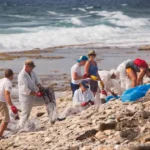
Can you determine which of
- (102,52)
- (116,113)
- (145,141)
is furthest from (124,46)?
(145,141)

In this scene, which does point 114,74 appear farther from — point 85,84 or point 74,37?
point 74,37

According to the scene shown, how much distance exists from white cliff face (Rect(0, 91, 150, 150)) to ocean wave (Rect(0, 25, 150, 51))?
2226cm

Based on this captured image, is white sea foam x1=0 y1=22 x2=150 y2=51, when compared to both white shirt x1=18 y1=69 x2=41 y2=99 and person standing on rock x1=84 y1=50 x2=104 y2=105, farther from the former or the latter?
white shirt x1=18 y1=69 x2=41 y2=99

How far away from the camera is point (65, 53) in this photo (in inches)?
1145

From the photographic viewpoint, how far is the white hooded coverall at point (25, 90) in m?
11.6

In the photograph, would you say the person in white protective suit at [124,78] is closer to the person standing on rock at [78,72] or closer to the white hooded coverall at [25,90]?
the person standing on rock at [78,72]

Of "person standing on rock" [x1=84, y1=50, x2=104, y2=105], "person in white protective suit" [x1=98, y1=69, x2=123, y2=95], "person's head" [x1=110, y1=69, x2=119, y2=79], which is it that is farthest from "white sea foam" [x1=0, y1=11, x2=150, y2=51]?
"person standing on rock" [x1=84, y1=50, x2=104, y2=105]

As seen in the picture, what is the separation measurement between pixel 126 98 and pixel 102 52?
58.9 ft

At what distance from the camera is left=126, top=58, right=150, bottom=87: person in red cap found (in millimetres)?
12180

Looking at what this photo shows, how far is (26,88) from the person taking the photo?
38.1ft

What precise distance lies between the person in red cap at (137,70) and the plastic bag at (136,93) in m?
0.55

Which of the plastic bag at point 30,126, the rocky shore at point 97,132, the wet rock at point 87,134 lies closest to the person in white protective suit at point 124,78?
the rocky shore at point 97,132

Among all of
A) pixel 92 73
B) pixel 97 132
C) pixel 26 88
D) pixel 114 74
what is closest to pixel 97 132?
pixel 97 132

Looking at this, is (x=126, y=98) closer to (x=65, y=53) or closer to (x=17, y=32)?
(x=65, y=53)
